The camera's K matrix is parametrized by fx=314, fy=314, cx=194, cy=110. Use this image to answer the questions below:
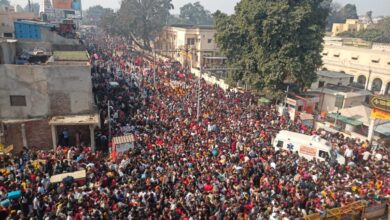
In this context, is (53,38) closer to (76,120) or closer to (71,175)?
(76,120)

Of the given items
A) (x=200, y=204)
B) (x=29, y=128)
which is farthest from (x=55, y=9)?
(x=200, y=204)

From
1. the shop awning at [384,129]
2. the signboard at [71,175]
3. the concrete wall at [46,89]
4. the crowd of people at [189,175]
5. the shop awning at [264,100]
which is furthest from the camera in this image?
the shop awning at [264,100]

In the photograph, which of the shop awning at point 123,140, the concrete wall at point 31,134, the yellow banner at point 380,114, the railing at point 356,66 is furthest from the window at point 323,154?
the railing at point 356,66

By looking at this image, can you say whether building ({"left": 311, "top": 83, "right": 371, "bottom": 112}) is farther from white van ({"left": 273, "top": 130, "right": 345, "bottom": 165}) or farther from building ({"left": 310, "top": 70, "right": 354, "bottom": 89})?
white van ({"left": 273, "top": 130, "right": 345, "bottom": 165})

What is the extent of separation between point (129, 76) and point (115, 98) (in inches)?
374

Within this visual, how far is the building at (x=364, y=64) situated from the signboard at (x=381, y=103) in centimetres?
1694

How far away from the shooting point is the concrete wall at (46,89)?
16578 millimetres

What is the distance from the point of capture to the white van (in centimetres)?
1688

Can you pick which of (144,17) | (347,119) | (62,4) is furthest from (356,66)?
(62,4)

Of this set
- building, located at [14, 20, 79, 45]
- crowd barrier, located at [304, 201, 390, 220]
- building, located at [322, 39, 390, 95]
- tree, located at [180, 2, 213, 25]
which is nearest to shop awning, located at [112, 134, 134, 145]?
crowd barrier, located at [304, 201, 390, 220]

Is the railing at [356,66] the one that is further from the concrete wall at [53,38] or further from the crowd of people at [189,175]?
the concrete wall at [53,38]

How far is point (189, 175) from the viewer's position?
44.4 ft

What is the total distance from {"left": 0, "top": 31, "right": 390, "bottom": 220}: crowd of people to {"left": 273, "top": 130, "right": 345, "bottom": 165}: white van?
577 millimetres

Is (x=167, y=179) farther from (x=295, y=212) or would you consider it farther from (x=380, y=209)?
(x=380, y=209)
